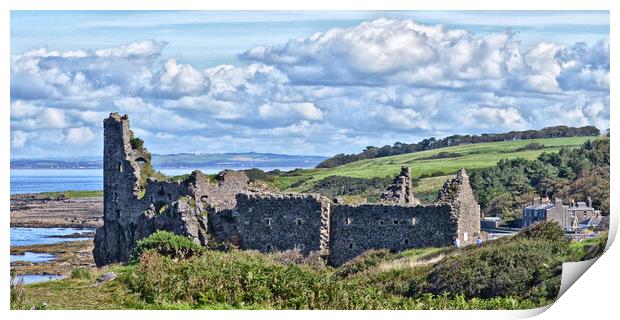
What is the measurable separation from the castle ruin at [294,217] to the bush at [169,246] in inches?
123

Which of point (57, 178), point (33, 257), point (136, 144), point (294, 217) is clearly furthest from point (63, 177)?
point (294, 217)

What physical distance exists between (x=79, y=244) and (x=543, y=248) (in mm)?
28325

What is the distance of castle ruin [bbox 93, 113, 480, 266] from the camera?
119ft

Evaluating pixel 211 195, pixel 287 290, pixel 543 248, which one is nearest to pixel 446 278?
pixel 543 248

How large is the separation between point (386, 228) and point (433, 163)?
141ft

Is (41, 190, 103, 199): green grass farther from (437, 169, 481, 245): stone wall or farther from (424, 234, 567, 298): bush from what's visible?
(424, 234, 567, 298): bush

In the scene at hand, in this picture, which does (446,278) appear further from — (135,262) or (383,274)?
(135,262)

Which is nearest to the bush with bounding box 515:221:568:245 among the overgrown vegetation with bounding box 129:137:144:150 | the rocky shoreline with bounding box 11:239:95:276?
the overgrown vegetation with bounding box 129:137:144:150

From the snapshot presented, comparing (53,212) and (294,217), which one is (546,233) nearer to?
(294,217)

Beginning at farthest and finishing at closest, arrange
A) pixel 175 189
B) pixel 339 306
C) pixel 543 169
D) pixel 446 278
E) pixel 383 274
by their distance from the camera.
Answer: pixel 543 169 → pixel 175 189 → pixel 383 274 → pixel 446 278 → pixel 339 306

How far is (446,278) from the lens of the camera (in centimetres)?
2945

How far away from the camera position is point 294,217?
37.2 meters

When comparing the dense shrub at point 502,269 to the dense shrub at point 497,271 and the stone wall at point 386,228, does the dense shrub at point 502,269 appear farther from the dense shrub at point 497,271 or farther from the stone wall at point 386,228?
the stone wall at point 386,228

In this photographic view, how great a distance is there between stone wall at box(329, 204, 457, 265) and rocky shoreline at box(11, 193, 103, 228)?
68.6 feet
